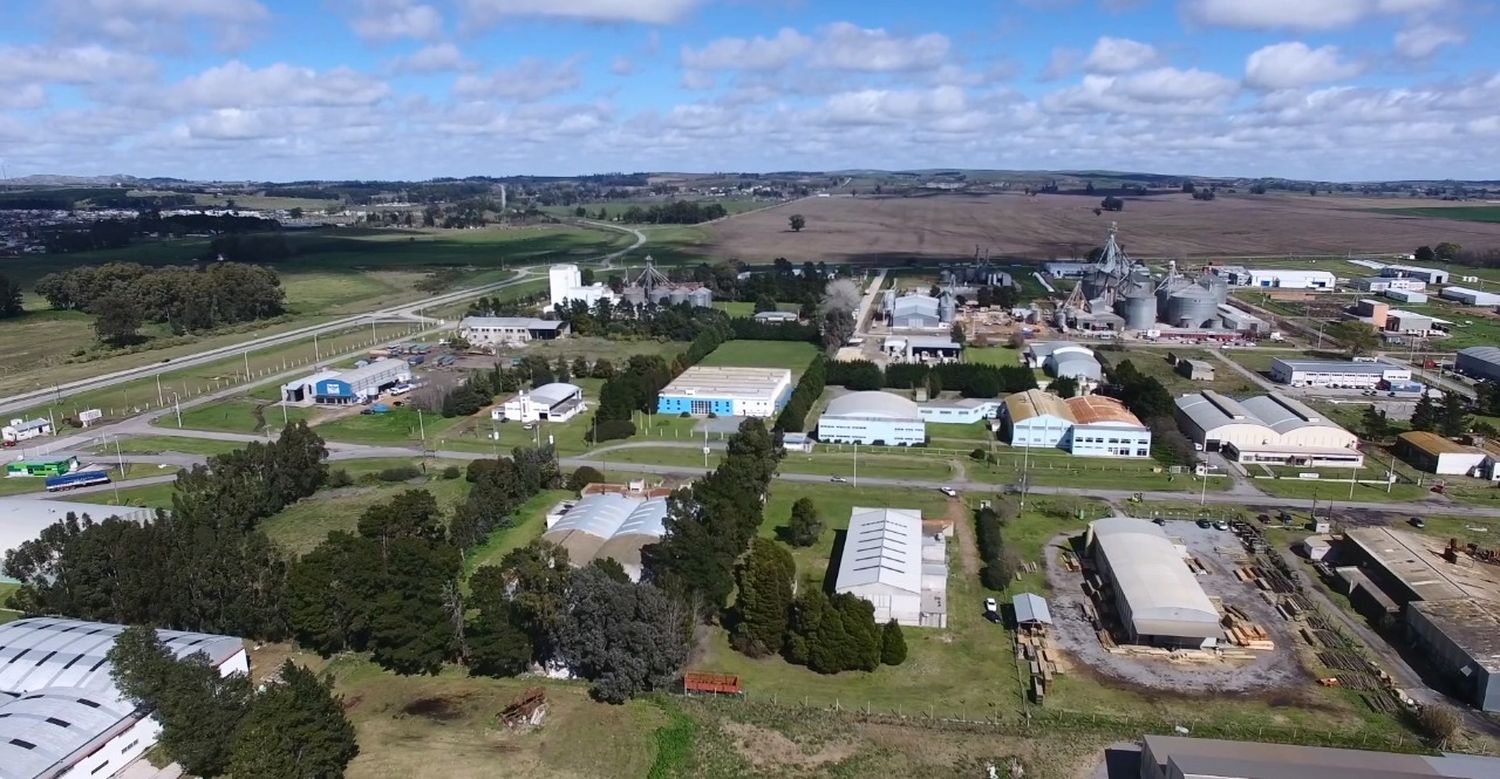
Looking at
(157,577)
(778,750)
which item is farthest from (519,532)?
(778,750)

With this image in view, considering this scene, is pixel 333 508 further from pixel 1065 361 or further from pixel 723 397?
pixel 1065 361

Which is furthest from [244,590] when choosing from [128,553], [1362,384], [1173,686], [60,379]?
[1362,384]

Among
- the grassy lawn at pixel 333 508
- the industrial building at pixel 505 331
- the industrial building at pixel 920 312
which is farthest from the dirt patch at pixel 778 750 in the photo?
the industrial building at pixel 920 312

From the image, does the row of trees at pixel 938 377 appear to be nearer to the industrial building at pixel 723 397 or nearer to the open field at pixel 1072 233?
the industrial building at pixel 723 397

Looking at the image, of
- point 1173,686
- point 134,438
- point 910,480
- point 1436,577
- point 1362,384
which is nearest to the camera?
point 1173,686

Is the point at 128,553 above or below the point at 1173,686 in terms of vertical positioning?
above

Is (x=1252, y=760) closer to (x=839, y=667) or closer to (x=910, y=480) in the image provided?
(x=839, y=667)
